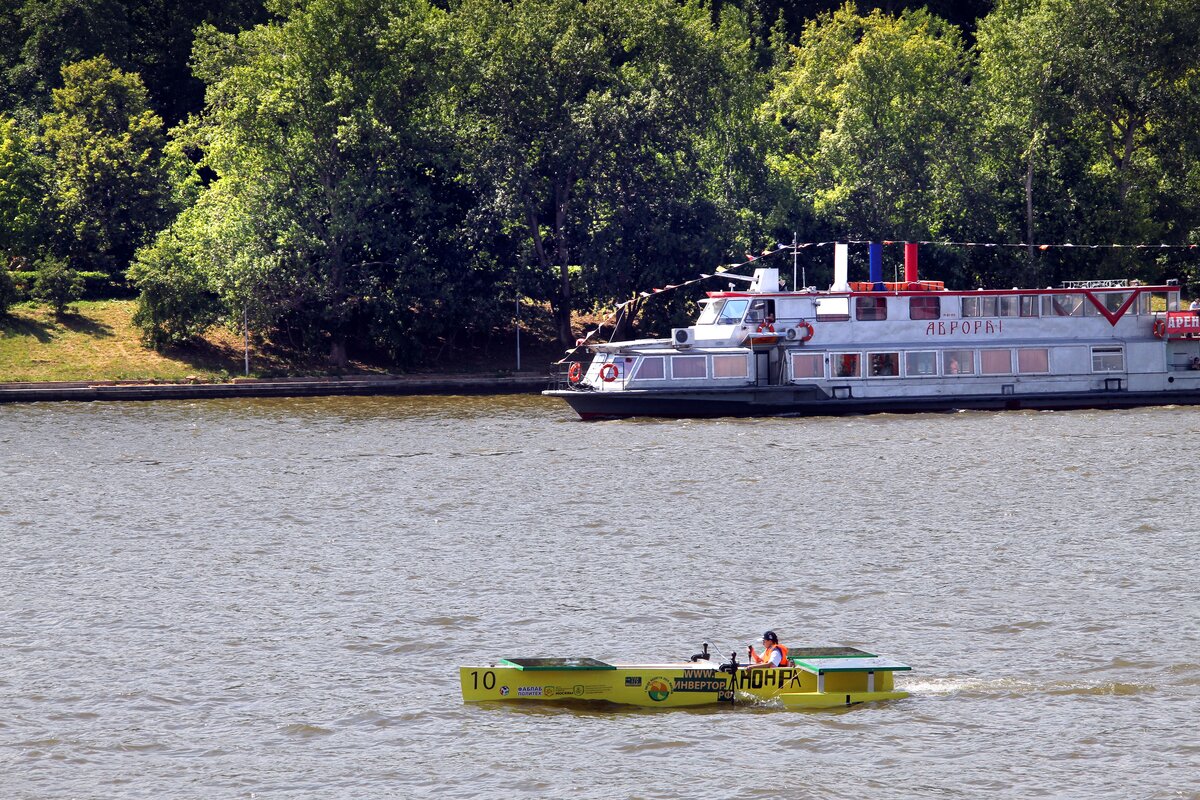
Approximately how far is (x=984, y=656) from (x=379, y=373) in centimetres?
5582

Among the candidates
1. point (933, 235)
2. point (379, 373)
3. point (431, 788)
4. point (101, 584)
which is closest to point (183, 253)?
point (379, 373)

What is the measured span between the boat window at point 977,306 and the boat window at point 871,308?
351 cm

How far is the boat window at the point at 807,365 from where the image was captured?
64250mm

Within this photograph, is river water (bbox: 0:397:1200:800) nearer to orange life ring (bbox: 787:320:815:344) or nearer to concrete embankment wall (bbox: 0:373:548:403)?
orange life ring (bbox: 787:320:815:344)

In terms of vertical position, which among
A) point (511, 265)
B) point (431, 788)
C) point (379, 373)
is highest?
point (511, 265)

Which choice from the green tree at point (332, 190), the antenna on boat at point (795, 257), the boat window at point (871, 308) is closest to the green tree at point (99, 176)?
the green tree at point (332, 190)

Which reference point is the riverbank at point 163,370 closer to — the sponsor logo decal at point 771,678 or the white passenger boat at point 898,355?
the white passenger boat at point 898,355

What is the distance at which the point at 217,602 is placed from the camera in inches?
1292

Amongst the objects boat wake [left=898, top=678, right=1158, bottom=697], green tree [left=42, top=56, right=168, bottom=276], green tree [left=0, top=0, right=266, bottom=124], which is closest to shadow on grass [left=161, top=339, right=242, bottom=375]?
green tree [left=42, top=56, right=168, bottom=276]

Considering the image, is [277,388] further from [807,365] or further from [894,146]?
[894,146]

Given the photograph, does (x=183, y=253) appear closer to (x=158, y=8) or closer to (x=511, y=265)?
(x=511, y=265)

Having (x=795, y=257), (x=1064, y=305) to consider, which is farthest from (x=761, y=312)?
(x=1064, y=305)

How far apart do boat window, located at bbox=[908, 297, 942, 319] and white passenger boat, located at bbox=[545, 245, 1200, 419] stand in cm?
4

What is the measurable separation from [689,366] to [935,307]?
36.5 ft
